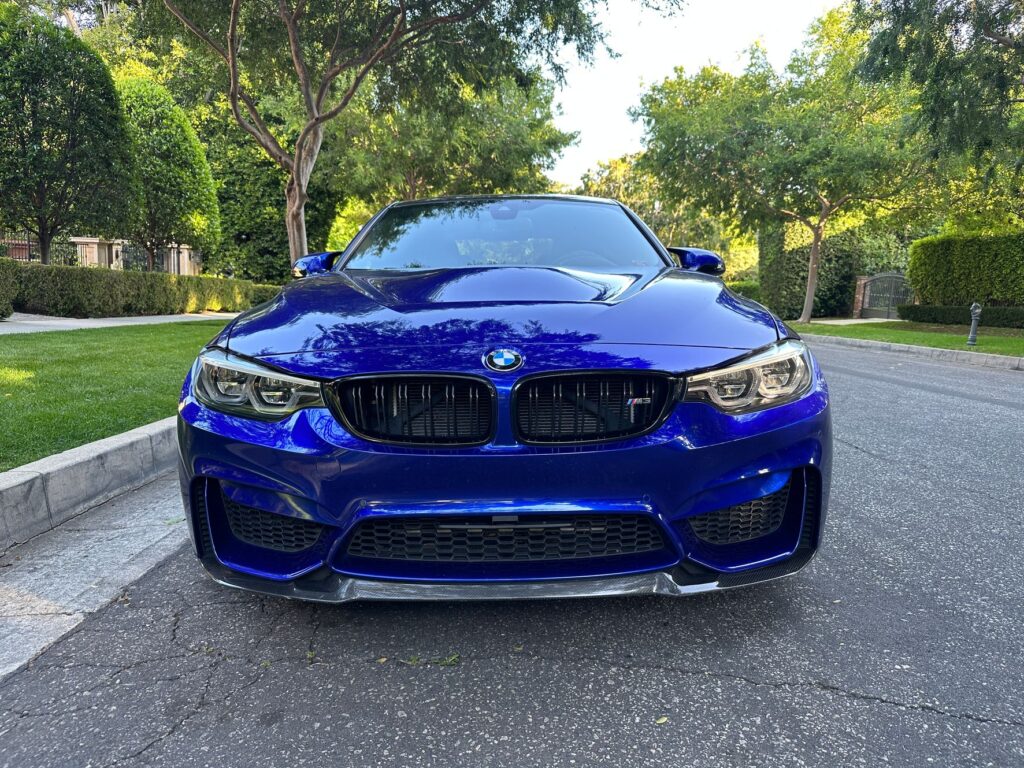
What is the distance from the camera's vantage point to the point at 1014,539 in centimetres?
287

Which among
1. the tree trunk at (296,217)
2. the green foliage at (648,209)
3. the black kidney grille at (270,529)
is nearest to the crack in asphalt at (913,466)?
the black kidney grille at (270,529)

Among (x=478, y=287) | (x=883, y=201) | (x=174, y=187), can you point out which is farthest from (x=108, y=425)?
(x=883, y=201)

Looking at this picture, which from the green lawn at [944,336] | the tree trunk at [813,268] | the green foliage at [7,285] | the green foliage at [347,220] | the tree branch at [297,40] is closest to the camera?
the tree branch at [297,40]

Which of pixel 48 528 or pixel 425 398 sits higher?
pixel 425 398

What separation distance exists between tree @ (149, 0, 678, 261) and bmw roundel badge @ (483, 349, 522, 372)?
31.2ft

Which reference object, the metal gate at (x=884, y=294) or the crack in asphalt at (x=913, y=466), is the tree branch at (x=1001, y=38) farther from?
the metal gate at (x=884, y=294)

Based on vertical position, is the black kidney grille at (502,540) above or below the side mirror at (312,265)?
below

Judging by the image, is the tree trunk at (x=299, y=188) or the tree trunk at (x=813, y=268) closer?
the tree trunk at (x=299, y=188)

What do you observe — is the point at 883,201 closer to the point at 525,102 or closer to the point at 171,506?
the point at 525,102

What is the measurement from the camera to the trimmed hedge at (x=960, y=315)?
1848cm

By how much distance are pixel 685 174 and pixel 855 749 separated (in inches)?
899

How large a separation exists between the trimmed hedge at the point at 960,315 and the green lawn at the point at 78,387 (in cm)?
2010

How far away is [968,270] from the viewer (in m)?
20.5

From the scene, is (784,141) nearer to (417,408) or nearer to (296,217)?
(296,217)
